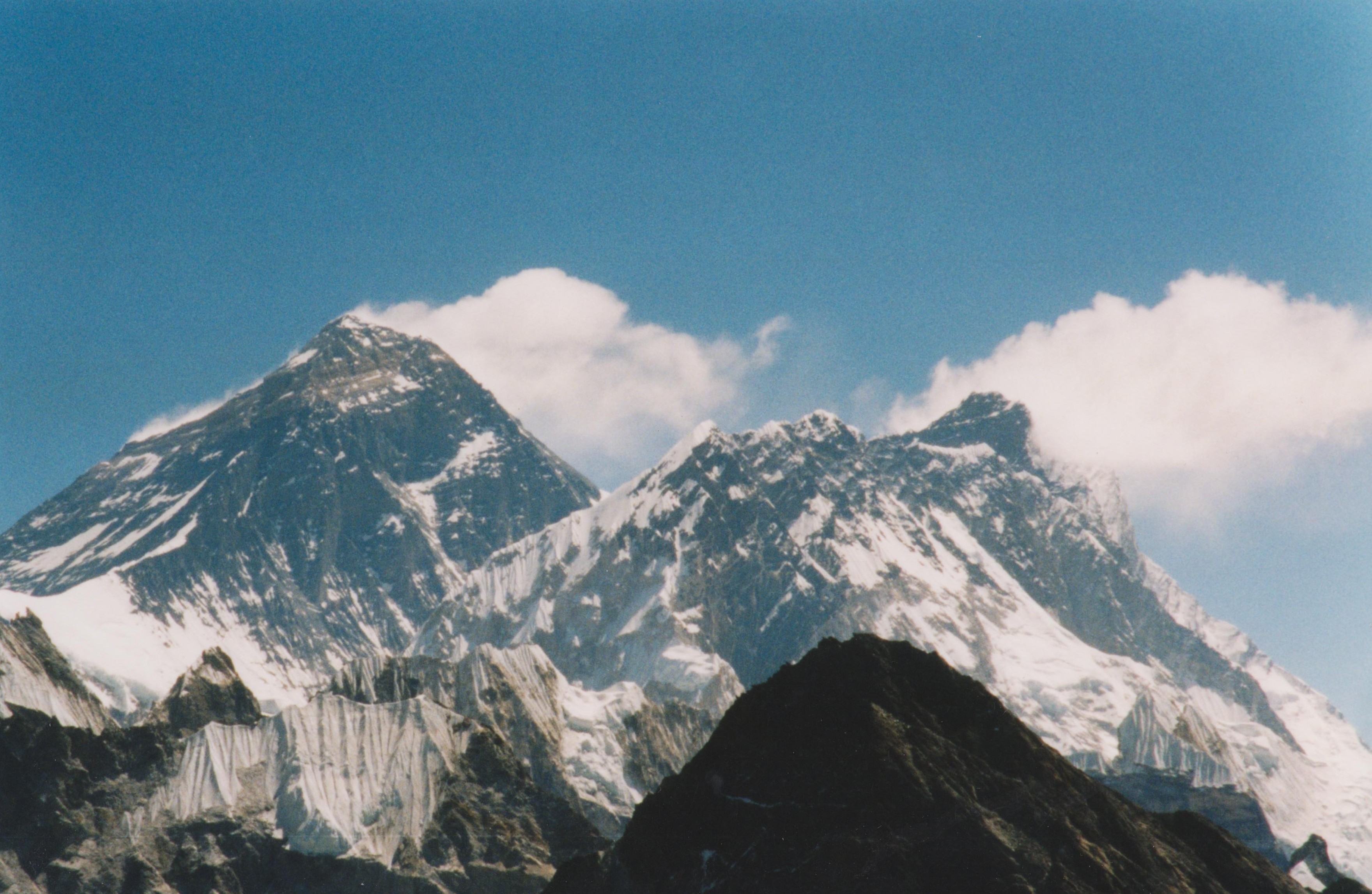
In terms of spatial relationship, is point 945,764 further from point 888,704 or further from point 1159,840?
point 1159,840

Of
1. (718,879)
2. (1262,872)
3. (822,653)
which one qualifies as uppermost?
(822,653)

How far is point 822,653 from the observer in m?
126

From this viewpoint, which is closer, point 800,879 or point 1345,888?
point 800,879

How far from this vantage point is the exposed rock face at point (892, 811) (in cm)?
10519

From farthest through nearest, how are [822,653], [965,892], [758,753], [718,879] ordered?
[822,653] < [758,753] < [718,879] < [965,892]

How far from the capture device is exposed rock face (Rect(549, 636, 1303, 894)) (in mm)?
105188

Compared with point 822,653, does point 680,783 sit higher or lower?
lower

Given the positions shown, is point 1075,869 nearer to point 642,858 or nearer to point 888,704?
point 888,704

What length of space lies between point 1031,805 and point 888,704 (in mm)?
12777

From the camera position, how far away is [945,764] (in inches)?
4464

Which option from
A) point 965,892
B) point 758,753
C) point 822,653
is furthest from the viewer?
point 822,653

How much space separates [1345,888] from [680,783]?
55.1 m

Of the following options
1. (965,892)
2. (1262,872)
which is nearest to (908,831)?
(965,892)

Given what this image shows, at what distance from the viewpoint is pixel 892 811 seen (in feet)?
352
